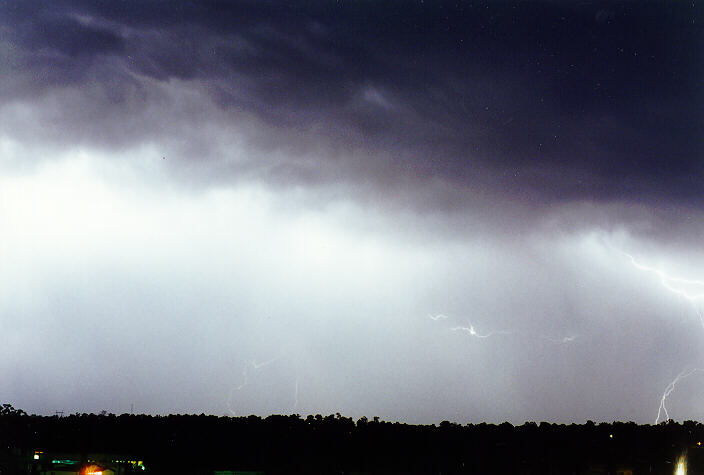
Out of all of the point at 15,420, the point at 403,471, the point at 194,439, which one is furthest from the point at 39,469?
the point at 15,420

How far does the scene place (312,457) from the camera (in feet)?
324

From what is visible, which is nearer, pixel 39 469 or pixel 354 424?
pixel 39 469

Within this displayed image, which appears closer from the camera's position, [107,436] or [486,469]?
[486,469]

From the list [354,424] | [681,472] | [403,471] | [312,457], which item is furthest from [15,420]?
[681,472]

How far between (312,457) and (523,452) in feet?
97.1

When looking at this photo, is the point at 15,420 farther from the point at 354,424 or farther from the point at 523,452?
the point at 523,452

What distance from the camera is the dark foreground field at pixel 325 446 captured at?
8675 cm

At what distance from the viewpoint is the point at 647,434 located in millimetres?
135000

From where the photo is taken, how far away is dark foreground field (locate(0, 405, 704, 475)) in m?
86.8

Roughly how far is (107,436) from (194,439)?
17.0 m

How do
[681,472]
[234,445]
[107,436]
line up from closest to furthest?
[681,472] < [234,445] < [107,436]

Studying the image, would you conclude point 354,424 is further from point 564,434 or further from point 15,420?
point 15,420

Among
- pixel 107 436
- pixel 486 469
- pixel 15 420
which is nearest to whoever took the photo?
pixel 486 469

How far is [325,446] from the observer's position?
109938 mm
